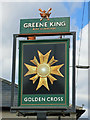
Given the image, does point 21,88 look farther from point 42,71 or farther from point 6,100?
point 6,100

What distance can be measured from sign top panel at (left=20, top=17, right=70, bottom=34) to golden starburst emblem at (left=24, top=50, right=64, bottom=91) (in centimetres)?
151

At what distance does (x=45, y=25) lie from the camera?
1972cm

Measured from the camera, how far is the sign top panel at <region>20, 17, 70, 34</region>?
19562 mm

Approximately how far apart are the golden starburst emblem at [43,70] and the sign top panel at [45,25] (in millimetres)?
1510

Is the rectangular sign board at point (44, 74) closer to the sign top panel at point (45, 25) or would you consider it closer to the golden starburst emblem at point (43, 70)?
the golden starburst emblem at point (43, 70)

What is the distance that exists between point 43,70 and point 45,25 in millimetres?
2805

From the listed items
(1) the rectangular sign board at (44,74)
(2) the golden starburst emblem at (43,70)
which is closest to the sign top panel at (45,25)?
(1) the rectangular sign board at (44,74)

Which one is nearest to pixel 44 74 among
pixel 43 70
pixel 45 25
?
pixel 43 70

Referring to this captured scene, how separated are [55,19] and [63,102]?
507 cm

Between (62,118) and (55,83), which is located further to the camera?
(62,118)

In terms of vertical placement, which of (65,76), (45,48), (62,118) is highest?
(45,48)

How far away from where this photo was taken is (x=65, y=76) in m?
18.9

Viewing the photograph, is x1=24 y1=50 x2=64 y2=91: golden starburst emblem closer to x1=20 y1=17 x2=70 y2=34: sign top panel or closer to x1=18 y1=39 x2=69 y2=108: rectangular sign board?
x1=18 y1=39 x2=69 y2=108: rectangular sign board

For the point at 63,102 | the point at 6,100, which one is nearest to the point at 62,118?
the point at 6,100
